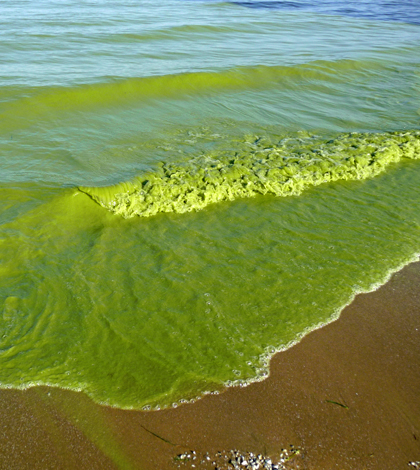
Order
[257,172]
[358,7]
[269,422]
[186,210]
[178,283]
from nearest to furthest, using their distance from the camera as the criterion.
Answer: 1. [269,422]
2. [178,283]
3. [186,210]
4. [257,172]
5. [358,7]

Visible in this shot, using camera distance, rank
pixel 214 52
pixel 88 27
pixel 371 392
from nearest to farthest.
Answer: pixel 371 392 → pixel 214 52 → pixel 88 27

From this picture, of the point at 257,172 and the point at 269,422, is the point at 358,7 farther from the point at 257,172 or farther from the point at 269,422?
the point at 269,422

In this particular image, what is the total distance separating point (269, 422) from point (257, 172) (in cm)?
388

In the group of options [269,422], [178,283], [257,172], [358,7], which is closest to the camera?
[269,422]

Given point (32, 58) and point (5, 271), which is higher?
point (32, 58)

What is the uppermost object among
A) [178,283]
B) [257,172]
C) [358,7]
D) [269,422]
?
[358,7]

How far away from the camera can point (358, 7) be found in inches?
901

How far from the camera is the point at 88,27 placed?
14781mm

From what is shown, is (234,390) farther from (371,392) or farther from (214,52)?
(214,52)

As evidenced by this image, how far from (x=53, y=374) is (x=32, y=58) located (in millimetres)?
10172

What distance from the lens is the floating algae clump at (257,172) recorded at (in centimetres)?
553

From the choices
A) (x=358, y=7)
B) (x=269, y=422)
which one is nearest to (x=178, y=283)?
(x=269, y=422)

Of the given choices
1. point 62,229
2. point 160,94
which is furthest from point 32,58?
point 62,229

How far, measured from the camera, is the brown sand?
2.81 meters
